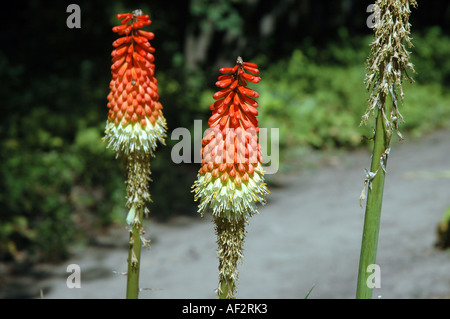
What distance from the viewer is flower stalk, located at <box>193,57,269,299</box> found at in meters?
1.78

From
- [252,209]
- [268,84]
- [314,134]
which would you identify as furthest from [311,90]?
[252,209]

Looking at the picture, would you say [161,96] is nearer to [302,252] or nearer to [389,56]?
[302,252]

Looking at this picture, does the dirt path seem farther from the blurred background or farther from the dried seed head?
the dried seed head

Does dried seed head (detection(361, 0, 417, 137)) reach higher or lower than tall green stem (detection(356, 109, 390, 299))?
higher

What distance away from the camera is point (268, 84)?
13.6 meters

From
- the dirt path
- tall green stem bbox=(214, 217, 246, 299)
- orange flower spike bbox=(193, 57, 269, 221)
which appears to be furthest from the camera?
the dirt path

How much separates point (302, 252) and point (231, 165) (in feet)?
16.6

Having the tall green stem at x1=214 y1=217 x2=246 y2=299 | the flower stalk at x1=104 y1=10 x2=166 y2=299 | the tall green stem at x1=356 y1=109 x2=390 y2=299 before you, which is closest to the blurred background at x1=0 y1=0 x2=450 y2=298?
the flower stalk at x1=104 y1=10 x2=166 y2=299

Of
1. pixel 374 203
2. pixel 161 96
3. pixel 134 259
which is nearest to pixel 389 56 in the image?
pixel 374 203

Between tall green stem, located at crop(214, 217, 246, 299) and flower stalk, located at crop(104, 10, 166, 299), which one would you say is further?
flower stalk, located at crop(104, 10, 166, 299)

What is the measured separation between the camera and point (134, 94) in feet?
7.28

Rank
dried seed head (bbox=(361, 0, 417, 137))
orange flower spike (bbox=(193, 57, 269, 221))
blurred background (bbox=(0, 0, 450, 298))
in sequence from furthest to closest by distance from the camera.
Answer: blurred background (bbox=(0, 0, 450, 298)) → orange flower spike (bbox=(193, 57, 269, 221)) → dried seed head (bbox=(361, 0, 417, 137))

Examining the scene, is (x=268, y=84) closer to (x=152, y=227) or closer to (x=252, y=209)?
(x=152, y=227)

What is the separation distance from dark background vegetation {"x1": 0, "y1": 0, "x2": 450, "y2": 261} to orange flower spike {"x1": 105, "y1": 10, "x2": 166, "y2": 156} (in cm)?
510
